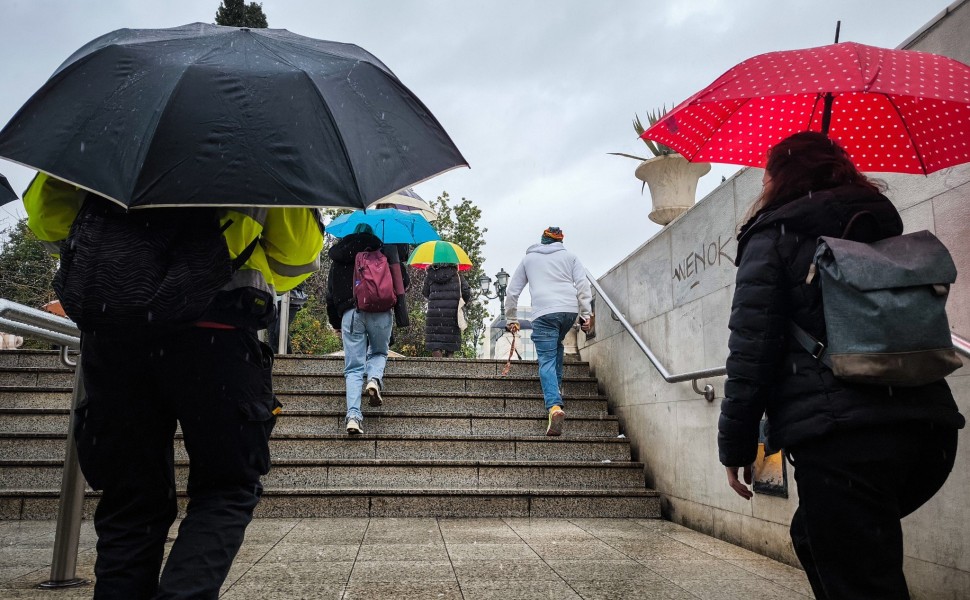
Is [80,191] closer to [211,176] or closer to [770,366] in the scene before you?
[211,176]

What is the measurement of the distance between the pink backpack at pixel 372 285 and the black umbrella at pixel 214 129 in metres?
4.25

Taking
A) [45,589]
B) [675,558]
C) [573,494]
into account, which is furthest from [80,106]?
[573,494]

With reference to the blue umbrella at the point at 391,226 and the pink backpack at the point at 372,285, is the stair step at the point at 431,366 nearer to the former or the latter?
the blue umbrella at the point at 391,226

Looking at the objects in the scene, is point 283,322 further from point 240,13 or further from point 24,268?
point 240,13

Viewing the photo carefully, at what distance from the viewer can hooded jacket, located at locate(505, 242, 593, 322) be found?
6695 mm

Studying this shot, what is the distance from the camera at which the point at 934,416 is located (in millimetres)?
1736

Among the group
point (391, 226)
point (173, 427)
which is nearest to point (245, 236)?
point (173, 427)

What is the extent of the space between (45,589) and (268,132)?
2.42 m

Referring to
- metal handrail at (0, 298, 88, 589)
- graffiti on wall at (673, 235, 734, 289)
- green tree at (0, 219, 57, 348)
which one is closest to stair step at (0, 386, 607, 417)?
graffiti on wall at (673, 235, 734, 289)

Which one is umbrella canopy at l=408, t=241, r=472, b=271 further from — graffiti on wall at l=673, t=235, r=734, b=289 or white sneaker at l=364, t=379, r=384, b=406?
graffiti on wall at l=673, t=235, r=734, b=289

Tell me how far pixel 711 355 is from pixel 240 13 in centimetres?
1797

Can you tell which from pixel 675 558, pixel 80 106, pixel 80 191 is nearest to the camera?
pixel 80 106

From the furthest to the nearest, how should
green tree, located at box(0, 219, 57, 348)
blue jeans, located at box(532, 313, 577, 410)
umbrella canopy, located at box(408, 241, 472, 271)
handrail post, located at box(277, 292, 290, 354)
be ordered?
green tree, located at box(0, 219, 57, 348), umbrella canopy, located at box(408, 241, 472, 271), handrail post, located at box(277, 292, 290, 354), blue jeans, located at box(532, 313, 577, 410)

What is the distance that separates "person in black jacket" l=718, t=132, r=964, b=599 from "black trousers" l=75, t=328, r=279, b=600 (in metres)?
1.31
